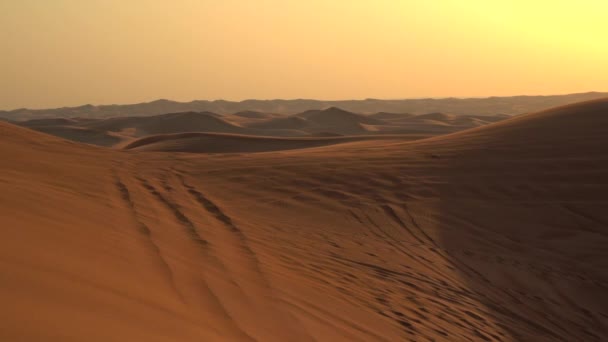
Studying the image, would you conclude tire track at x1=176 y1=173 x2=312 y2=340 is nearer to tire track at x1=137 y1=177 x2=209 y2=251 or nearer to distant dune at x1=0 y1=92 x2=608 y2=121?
tire track at x1=137 y1=177 x2=209 y2=251

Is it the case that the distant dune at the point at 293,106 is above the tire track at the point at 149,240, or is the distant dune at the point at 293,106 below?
above

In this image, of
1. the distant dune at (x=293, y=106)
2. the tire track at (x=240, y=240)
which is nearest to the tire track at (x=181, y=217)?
the tire track at (x=240, y=240)

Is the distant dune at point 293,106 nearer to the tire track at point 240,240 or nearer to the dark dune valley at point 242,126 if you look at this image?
the dark dune valley at point 242,126

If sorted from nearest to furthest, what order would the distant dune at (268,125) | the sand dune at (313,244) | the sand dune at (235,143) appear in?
the sand dune at (313,244), the sand dune at (235,143), the distant dune at (268,125)

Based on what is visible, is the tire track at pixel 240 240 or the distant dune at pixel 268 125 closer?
the tire track at pixel 240 240

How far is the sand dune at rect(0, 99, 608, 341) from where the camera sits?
3463mm

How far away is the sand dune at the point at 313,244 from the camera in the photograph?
3463mm

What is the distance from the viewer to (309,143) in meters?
26.4

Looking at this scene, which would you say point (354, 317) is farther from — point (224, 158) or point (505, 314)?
point (224, 158)

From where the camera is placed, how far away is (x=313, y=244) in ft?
22.5

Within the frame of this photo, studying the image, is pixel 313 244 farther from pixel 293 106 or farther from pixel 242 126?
pixel 293 106

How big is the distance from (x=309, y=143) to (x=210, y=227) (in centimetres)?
1980

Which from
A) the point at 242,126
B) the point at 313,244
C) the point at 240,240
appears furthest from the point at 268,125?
the point at 240,240

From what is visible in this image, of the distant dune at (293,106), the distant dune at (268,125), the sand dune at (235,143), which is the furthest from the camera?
the distant dune at (293,106)
